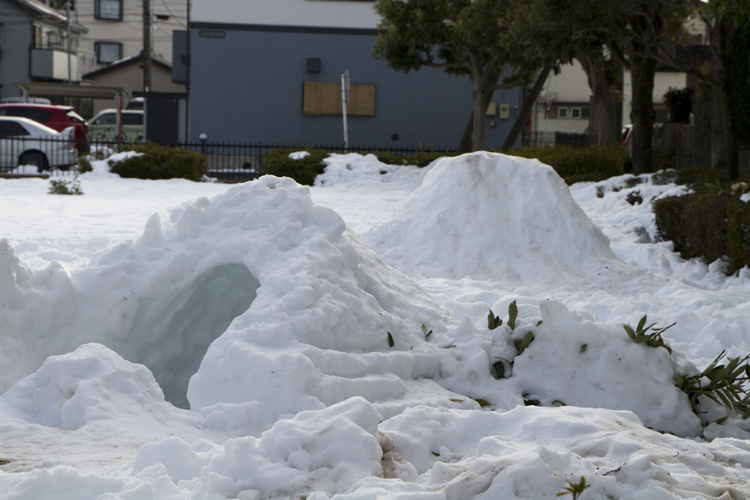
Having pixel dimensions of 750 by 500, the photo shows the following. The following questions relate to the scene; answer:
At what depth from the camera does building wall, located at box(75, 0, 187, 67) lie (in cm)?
5147

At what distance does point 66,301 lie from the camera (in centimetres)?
439

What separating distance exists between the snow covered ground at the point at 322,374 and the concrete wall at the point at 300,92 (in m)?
16.7

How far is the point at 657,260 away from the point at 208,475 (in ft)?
25.0

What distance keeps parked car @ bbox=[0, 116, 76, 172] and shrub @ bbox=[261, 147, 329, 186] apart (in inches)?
201

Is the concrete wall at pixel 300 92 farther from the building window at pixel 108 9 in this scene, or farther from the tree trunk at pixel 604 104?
the building window at pixel 108 9

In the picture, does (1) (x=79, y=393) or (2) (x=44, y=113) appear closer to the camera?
(1) (x=79, y=393)

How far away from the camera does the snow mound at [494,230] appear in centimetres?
785

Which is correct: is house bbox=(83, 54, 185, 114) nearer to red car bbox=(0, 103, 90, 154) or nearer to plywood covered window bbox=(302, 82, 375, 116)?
red car bbox=(0, 103, 90, 154)

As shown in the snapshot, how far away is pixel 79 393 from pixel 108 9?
54.1 metres

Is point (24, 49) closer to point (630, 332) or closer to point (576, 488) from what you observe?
point (630, 332)

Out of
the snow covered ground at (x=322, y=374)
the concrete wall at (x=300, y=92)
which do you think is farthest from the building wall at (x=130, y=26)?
the snow covered ground at (x=322, y=374)

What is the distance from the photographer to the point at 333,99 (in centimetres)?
2394

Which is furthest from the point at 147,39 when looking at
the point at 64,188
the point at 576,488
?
the point at 576,488

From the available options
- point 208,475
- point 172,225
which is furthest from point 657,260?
point 208,475
